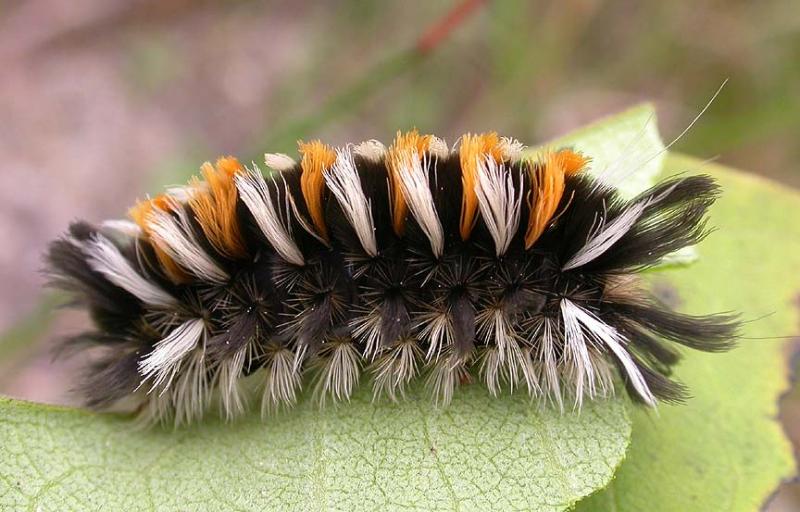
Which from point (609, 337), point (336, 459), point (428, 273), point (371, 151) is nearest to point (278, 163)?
point (371, 151)

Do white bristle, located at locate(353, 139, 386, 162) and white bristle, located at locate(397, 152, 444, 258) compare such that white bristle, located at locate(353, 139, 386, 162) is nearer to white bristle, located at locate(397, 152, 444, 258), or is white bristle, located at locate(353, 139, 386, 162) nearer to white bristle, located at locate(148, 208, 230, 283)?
white bristle, located at locate(397, 152, 444, 258)

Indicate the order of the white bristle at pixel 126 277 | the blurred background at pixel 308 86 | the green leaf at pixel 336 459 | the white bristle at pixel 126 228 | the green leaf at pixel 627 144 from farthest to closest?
the blurred background at pixel 308 86 → the green leaf at pixel 627 144 → the white bristle at pixel 126 228 → the white bristle at pixel 126 277 → the green leaf at pixel 336 459

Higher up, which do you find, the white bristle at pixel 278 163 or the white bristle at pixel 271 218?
the white bristle at pixel 278 163

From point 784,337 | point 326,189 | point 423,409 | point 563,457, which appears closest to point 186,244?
point 326,189

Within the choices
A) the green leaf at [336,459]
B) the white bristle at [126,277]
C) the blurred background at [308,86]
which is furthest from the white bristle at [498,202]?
the blurred background at [308,86]

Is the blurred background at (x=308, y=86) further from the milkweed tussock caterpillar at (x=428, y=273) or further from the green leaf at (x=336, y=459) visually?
the green leaf at (x=336, y=459)
